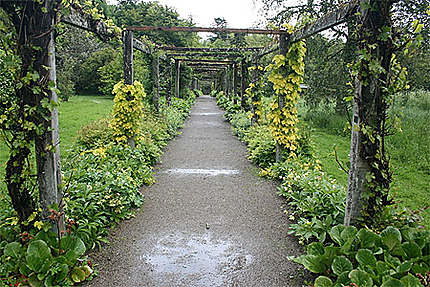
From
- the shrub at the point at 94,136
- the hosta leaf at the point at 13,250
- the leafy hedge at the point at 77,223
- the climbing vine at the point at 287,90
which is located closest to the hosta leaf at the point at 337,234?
the leafy hedge at the point at 77,223

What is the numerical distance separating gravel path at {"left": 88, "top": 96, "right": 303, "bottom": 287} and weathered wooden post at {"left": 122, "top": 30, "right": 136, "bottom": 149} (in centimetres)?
95

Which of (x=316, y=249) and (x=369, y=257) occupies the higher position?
(x=369, y=257)

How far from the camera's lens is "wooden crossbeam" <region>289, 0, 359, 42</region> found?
13.6 feet

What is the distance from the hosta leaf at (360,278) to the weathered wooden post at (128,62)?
18.4ft

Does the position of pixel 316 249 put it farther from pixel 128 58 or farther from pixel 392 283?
pixel 128 58

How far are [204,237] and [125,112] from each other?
3924 mm

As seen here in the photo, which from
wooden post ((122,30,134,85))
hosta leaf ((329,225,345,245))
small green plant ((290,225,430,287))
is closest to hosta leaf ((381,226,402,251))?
small green plant ((290,225,430,287))

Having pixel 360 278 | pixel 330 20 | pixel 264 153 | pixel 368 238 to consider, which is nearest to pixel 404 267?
pixel 360 278

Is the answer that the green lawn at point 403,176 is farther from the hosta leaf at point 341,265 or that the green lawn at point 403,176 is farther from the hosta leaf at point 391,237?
the hosta leaf at point 341,265

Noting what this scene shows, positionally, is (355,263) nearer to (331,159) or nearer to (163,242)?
(163,242)

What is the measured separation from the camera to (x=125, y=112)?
7.31 meters

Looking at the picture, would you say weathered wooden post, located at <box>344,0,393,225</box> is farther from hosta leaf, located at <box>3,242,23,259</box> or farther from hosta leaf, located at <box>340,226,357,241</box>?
hosta leaf, located at <box>3,242,23,259</box>

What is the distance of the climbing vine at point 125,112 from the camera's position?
7266 millimetres

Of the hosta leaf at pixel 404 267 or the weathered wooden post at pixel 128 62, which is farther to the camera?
the weathered wooden post at pixel 128 62
